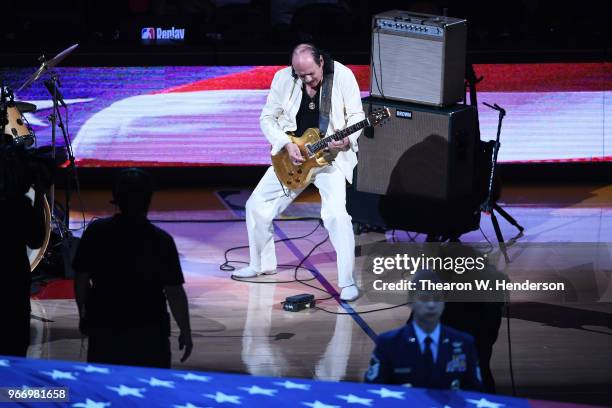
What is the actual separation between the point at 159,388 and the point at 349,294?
269 cm

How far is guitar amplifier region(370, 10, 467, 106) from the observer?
7.54 meters

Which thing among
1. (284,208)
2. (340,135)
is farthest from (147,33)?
(340,135)

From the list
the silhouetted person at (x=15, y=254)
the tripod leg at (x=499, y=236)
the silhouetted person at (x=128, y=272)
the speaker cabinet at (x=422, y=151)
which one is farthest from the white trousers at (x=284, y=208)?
the silhouetted person at (x=128, y=272)

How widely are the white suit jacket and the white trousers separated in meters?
0.15

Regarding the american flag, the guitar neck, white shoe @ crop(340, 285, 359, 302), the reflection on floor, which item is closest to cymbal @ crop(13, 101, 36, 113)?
the reflection on floor

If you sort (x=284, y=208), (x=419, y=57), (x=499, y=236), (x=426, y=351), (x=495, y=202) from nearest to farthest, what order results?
(x=426, y=351)
(x=419, y=57)
(x=284, y=208)
(x=495, y=202)
(x=499, y=236)

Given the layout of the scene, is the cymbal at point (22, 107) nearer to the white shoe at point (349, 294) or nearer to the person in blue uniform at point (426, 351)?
the white shoe at point (349, 294)

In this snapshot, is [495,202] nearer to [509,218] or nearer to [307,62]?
[509,218]

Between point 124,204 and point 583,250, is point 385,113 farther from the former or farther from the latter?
point 124,204

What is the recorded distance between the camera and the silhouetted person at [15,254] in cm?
561

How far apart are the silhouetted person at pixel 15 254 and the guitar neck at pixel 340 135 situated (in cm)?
253

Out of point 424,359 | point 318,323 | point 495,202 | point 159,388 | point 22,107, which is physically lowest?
point 318,323

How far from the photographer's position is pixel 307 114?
7.93 meters

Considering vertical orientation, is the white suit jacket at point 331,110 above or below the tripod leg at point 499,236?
above
